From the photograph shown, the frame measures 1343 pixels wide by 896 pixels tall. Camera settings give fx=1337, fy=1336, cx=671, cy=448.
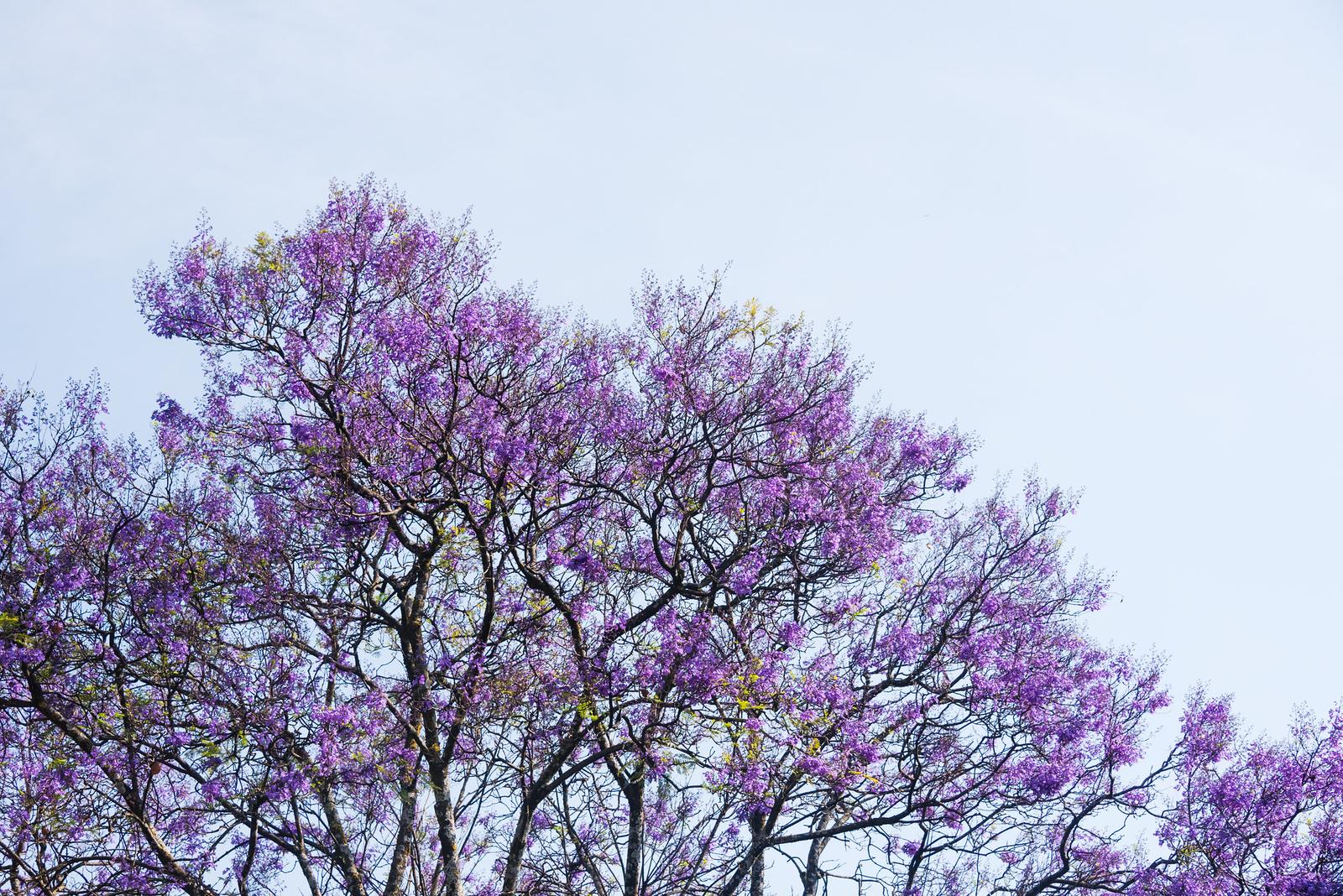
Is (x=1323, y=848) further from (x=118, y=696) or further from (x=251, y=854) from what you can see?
(x=118, y=696)

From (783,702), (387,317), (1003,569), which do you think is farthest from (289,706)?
(1003,569)

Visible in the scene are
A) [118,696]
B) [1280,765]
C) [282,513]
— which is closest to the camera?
[118,696]

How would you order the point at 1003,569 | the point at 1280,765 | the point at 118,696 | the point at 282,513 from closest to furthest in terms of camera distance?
1. the point at 118,696
2. the point at 282,513
3. the point at 1280,765
4. the point at 1003,569

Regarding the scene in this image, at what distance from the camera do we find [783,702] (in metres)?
14.8

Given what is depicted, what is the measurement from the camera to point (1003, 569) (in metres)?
17.7

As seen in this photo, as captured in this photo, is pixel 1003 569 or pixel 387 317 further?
pixel 1003 569

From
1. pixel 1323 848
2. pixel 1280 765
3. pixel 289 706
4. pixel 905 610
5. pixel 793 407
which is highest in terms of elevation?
pixel 793 407

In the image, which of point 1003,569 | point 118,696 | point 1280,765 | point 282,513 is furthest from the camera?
point 1003,569

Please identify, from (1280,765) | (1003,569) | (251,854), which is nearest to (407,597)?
(251,854)

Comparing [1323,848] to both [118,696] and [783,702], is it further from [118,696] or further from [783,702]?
[118,696]

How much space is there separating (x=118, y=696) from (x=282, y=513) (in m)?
→ 2.57

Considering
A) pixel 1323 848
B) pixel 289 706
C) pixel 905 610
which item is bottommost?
pixel 1323 848

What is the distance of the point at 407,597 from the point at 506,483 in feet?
6.55

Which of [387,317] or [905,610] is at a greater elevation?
[387,317]
